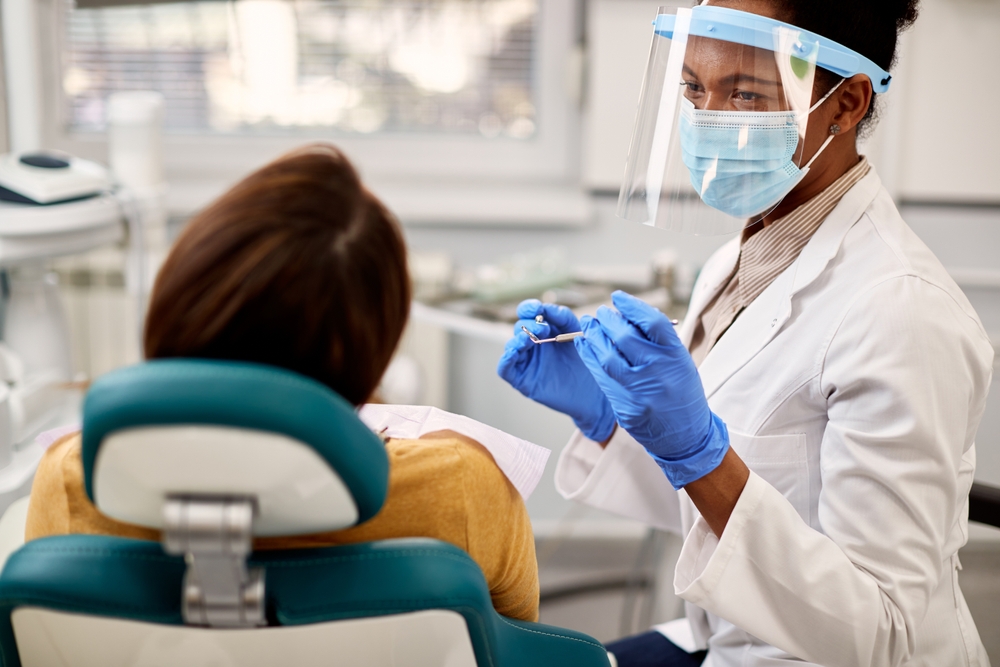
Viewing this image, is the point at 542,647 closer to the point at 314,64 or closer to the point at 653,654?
the point at 653,654

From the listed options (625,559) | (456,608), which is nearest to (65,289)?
(625,559)

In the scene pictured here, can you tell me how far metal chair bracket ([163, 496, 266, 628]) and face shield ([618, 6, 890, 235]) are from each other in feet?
2.27

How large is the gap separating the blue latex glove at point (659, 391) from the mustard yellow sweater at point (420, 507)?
0.60ft

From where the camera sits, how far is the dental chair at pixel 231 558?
530mm

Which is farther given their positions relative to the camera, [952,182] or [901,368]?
[952,182]

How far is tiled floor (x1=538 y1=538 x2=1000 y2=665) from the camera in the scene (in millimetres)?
1359

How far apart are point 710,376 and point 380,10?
71.8 inches

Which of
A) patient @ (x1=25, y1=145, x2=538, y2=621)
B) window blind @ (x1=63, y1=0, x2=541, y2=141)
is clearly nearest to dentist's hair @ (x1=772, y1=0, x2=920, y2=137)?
patient @ (x1=25, y1=145, x2=538, y2=621)

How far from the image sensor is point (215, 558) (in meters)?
0.57

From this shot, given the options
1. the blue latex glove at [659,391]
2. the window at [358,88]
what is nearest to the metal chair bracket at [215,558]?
the blue latex glove at [659,391]

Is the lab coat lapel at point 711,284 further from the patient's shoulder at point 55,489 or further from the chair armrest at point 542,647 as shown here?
the patient's shoulder at point 55,489

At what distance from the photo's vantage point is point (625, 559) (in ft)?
8.69

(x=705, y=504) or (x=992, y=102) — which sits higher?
(x=992, y=102)

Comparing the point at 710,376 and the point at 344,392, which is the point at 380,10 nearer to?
the point at 710,376
